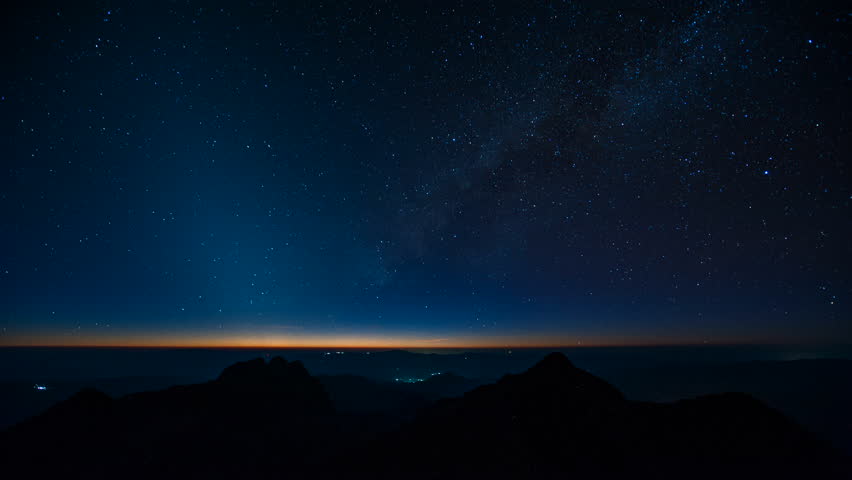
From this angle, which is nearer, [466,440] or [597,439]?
[597,439]

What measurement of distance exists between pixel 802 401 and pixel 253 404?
198291 millimetres

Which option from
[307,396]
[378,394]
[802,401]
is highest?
[307,396]

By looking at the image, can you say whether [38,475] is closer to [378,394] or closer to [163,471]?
[163,471]

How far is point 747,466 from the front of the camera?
68.8 ft

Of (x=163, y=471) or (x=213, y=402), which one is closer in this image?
(x=163, y=471)

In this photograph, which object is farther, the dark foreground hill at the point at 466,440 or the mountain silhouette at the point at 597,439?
the dark foreground hill at the point at 466,440

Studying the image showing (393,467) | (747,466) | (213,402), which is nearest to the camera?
(747,466)

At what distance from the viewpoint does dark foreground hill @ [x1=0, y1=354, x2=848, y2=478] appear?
2159 cm

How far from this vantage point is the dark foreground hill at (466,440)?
2159 centimetres

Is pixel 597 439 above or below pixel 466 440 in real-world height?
below

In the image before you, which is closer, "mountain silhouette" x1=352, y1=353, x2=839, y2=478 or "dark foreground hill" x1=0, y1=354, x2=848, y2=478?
"mountain silhouette" x1=352, y1=353, x2=839, y2=478

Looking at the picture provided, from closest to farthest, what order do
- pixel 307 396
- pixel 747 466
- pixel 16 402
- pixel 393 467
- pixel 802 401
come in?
pixel 747 466 < pixel 393 467 < pixel 307 396 < pixel 802 401 < pixel 16 402

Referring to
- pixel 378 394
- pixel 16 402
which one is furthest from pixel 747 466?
pixel 16 402

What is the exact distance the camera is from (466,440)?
23.9 meters
